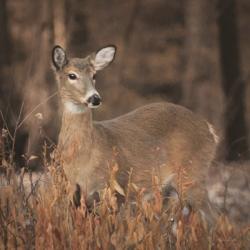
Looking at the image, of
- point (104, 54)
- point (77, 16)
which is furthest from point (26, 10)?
point (104, 54)

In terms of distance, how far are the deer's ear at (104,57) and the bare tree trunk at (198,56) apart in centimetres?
1065

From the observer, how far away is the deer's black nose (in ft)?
29.6

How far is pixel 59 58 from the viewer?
970cm

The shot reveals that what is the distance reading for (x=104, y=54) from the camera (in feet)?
32.3

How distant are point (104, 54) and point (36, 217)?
346cm

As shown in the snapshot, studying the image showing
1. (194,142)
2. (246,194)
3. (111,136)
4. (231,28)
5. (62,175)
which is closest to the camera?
(62,175)

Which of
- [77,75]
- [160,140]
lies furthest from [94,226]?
[160,140]

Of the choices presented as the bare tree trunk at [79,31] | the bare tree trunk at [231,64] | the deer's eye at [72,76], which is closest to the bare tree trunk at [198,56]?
the bare tree trunk at [231,64]

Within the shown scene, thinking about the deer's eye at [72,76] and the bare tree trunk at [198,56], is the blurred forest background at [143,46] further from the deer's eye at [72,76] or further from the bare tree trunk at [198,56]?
the deer's eye at [72,76]

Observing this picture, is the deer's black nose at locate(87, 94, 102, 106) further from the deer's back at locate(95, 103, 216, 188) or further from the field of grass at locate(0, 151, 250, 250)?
the field of grass at locate(0, 151, 250, 250)

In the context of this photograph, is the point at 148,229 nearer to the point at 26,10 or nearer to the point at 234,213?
the point at 234,213

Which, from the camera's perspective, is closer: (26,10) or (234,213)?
(234,213)

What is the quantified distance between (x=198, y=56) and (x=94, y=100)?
1172cm

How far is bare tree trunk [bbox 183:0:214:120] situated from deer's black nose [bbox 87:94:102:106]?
11.4 meters
